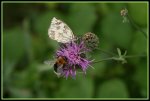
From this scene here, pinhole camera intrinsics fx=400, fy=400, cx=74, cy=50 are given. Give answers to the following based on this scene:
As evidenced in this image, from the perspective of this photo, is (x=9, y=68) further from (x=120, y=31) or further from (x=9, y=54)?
(x=120, y=31)

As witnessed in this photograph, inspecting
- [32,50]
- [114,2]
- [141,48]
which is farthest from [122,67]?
[32,50]

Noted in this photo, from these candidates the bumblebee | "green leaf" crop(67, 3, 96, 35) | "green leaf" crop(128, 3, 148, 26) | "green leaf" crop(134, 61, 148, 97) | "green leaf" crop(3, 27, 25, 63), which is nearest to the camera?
the bumblebee

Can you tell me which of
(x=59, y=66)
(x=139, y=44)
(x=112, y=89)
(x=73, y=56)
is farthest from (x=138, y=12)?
(x=59, y=66)

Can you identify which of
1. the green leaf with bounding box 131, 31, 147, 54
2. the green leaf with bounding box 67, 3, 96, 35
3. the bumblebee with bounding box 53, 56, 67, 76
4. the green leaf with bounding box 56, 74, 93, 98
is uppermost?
the green leaf with bounding box 67, 3, 96, 35

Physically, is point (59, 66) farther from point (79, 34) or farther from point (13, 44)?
point (13, 44)

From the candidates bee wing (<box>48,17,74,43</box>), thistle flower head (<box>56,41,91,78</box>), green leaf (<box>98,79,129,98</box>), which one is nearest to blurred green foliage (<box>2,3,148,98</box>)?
green leaf (<box>98,79,129,98</box>)

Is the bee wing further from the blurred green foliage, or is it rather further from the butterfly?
the blurred green foliage

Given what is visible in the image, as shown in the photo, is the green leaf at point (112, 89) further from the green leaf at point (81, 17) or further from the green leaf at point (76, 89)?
the green leaf at point (81, 17)
